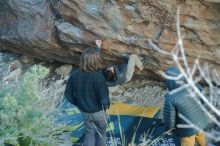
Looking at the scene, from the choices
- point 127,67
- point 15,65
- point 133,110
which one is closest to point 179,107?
point 133,110

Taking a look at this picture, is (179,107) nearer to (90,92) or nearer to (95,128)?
(90,92)

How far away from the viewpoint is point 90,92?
4.75 m

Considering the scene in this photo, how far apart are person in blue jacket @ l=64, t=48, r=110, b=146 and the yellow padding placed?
0.91 meters

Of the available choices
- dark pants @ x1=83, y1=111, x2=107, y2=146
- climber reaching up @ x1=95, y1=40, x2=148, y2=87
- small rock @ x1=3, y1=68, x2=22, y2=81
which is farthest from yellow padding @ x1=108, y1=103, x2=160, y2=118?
small rock @ x1=3, y1=68, x2=22, y2=81

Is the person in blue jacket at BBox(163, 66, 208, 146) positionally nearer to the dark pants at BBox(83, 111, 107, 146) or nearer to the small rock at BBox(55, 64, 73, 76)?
the dark pants at BBox(83, 111, 107, 146)

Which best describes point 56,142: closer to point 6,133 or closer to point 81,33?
point 6,133

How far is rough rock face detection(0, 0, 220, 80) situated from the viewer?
5.59 m

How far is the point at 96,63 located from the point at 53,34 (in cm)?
217

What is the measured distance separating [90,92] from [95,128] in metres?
0.51

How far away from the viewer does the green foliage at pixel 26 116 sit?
4.77 m

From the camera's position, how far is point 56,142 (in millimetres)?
5293

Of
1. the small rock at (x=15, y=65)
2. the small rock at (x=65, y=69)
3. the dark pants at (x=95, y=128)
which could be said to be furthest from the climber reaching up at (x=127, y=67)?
the small rock at (x=15, y=65)

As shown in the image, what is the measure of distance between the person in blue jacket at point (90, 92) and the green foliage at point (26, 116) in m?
0.34

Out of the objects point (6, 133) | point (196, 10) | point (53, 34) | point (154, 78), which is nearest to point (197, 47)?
point (196, 10)
